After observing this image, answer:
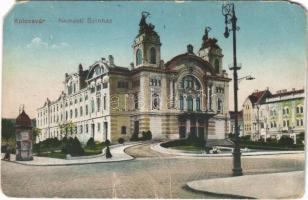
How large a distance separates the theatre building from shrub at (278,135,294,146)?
34.7 inches

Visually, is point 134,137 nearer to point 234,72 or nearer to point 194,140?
point 194,140

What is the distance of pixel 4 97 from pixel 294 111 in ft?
14.3

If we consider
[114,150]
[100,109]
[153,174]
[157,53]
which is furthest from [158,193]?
[157,53]

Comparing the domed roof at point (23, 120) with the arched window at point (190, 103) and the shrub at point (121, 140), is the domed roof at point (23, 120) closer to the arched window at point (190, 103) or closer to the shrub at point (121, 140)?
the shrub at point (121, 140)

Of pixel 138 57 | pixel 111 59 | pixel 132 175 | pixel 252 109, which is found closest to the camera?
pixel 132 175

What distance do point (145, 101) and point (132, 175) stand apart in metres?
1.18

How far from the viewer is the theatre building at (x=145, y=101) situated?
25.8ft

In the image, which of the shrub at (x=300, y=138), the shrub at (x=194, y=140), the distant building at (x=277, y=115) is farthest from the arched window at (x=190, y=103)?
the shrub at (x=300, y=138)

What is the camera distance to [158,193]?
7.47 meters

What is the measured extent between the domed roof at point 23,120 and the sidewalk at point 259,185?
2605 mm

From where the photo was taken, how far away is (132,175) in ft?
24.9

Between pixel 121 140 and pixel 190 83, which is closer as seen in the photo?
pixel 121 140

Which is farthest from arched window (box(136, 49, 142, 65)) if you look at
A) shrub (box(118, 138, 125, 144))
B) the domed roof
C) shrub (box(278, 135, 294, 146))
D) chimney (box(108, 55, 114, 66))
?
shrub (box(278, 135, 294, 146))

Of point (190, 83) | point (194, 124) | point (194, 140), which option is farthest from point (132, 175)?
point (190, 83)
